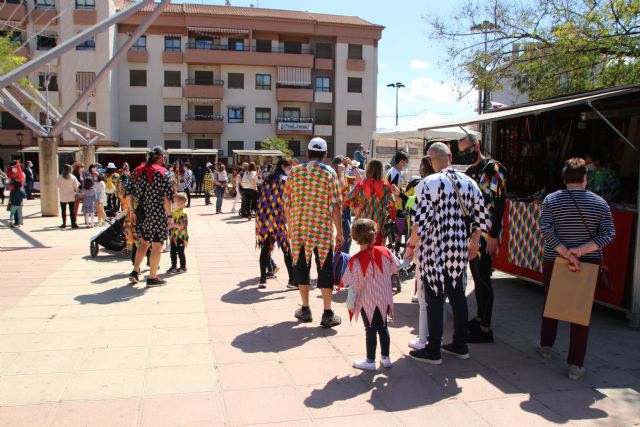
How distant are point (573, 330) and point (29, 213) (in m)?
17.5

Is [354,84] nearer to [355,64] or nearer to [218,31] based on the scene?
[355,64]

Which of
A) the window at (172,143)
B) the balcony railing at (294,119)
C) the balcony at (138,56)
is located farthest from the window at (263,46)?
the window at (172,143)

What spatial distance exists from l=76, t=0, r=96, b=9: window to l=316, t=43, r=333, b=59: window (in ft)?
59.1

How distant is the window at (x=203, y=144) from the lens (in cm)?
4578

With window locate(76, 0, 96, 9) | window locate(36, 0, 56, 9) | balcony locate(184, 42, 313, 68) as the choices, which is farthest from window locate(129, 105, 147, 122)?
window locate(36, 0, 56, 9)

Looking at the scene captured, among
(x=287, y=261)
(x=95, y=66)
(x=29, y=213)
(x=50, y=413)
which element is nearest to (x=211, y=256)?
(x=287, y=261)

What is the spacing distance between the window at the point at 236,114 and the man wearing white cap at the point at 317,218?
41908 mm

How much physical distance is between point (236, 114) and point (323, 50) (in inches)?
374

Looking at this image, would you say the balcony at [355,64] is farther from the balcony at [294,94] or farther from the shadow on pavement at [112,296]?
the shadow on pavement at [112,296]

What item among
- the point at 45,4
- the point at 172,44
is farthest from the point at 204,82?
the point at 45,4

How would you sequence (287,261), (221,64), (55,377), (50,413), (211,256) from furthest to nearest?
(221,64)
(211,256)
(287,261)
(55,377)
(50,413)

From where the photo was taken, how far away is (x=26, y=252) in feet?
32.7

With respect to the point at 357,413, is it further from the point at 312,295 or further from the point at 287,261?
the point at 287,261

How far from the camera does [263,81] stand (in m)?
46.7
